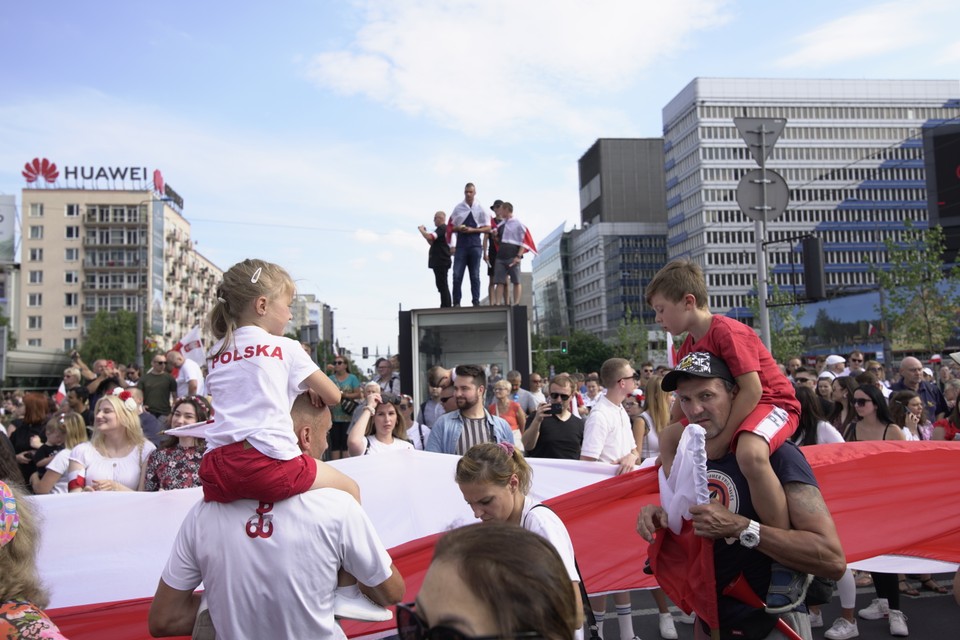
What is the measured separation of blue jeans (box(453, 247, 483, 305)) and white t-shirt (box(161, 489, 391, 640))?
1061 cm

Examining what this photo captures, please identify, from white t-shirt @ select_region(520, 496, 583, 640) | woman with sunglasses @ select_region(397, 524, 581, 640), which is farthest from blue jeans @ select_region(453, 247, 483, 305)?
woman with sunglasses @ select_region(397, 524, 581, 640)

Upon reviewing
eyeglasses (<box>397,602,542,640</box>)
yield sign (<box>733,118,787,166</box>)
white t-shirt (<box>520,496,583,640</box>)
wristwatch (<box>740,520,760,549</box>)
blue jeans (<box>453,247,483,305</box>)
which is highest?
yield sign (<box>733,118,787,166</box>)

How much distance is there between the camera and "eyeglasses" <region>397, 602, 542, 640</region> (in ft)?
4.50

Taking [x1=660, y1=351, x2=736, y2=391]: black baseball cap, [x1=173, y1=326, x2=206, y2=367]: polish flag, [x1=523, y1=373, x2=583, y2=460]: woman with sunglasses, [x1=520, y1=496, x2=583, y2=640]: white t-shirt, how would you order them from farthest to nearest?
1. [x1=173, y1=326, x2=206, y2=367]: polish flag
2. [x1=523, y1=373, x2=583, y2=460]: woman with sunglasses
3. [x1=520, y1=496, x2=583, y2=640]: white t-shirt
4. [x1=660, y1=351, x2=736, y2=391]: black baseball cap

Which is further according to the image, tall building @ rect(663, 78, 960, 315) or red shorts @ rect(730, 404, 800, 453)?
tall building @ rect(663, 78, 960, 315)

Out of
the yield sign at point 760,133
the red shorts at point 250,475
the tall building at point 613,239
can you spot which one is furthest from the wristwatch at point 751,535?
the tall building at point 613,239

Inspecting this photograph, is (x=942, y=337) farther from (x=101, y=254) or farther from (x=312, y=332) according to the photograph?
(x=101, y=254)

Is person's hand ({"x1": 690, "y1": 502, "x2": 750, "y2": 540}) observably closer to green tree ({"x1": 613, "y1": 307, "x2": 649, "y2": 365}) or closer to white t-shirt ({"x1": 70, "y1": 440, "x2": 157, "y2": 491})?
A: white t-shirt ({"x1": 70, "y1": 440, "x2": 157, "y2": 491})

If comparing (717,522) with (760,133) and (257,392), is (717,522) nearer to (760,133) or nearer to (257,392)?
(257,392)

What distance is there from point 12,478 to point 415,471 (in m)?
2.67

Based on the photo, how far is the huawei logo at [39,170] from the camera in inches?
4188

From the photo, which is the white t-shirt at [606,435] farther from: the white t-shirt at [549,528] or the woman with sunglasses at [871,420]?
the white t-shirt at [549,528]

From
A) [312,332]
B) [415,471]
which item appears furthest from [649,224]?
[415,471]

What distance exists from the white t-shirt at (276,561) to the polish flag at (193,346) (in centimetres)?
847
